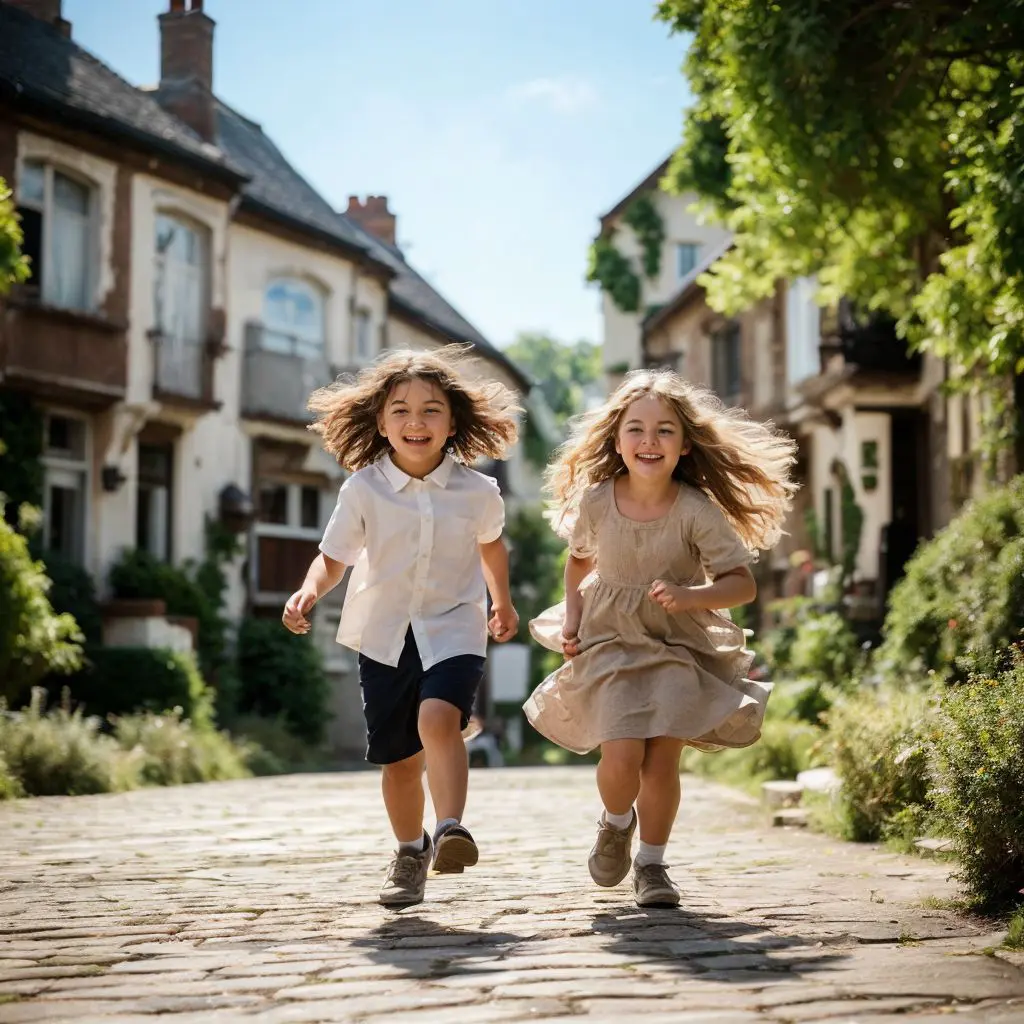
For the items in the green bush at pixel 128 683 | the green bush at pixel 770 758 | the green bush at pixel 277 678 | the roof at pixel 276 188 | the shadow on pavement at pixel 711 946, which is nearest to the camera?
the shadow on pavement at pixel 711 946

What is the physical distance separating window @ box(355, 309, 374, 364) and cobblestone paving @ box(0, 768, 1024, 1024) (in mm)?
21513

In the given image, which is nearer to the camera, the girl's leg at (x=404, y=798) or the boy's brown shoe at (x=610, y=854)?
the boy's brown shoe at (x=610, y=854)

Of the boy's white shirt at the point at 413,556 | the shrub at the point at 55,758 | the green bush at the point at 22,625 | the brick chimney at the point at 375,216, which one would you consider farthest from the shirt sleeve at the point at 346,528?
the brick chimney at the point at 375,216

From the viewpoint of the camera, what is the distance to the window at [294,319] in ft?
87.0

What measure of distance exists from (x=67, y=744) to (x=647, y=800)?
8.48 metres

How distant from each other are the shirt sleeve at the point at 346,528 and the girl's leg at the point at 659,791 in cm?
128

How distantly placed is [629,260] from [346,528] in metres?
34.3

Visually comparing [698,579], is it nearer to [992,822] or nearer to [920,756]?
[992,822]

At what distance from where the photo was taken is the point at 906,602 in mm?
12398

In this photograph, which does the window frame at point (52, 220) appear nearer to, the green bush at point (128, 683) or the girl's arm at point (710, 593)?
the green bush at point (128, 683)

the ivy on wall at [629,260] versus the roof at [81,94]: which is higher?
the ivy on wall at [629,260]

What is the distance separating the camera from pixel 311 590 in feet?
18.9

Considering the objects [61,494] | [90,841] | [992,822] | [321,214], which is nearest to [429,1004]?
[992,822]

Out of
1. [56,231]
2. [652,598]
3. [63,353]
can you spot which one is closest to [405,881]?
[652,598]
